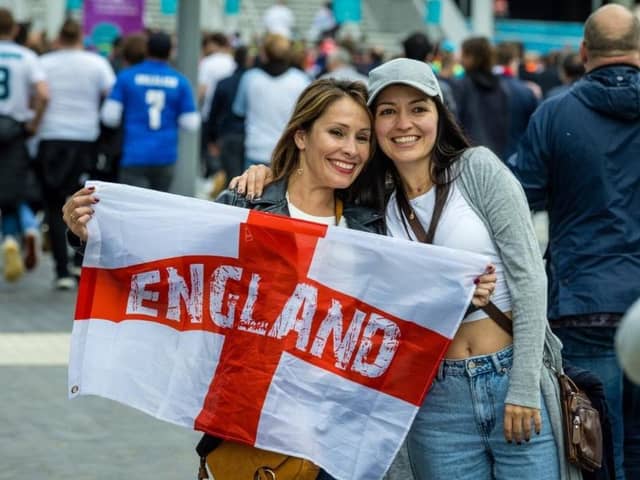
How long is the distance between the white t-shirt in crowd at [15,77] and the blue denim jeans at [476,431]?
26.4 feet

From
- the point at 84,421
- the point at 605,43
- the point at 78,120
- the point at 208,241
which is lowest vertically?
the point at 84,421

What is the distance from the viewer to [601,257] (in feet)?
16.2

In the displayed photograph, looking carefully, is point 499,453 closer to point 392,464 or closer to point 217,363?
point 392,464

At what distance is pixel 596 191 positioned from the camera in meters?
4.96

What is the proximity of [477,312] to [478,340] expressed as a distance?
8cm

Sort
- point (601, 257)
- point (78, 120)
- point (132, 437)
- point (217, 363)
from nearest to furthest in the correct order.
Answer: point (217, 363), point (601, 257), point (132, 437), point (78, 120)

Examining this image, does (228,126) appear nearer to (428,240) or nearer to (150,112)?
(150,112)

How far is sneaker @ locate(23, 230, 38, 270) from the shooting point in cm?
1227

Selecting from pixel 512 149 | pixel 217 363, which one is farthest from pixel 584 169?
pixel 512 149

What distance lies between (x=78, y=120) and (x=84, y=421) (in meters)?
4.79

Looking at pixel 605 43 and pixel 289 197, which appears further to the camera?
pixel 605 43

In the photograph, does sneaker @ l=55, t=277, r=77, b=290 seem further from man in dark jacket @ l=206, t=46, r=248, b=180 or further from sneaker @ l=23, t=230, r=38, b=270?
man in dark jacket @ l=206, t=46, r=248, b=180

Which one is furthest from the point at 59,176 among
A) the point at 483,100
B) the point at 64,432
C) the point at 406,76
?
the point at 406,76

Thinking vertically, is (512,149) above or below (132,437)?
above
